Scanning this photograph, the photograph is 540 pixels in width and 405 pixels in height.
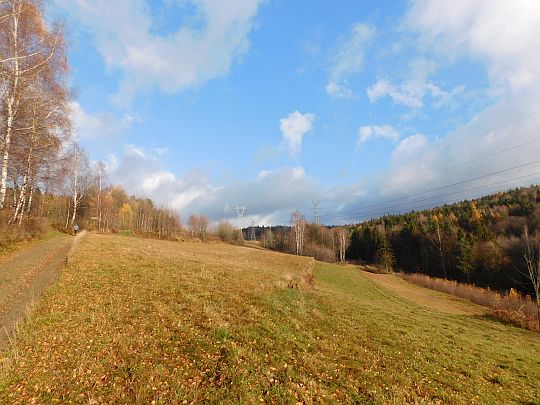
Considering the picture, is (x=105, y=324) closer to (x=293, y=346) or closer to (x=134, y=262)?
(x=293, y=346)

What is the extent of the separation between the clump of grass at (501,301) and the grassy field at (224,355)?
23.2m

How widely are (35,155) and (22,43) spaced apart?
12.1 meters

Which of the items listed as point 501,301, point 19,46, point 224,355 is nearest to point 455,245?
point 501,301

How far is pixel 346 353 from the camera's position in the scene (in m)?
12.7

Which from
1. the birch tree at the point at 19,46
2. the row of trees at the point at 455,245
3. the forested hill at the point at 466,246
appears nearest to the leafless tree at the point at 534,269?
the forested hill at the point at 466,246

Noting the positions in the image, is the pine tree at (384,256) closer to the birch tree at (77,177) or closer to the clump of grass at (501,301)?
the clump of grass at (501,301)

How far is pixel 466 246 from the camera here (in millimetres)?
95250

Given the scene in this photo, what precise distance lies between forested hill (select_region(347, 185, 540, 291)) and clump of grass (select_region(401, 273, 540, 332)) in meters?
6.92

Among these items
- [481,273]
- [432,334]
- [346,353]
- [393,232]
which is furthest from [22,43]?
[393,232]

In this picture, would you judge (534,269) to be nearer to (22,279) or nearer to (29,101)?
(22,279)

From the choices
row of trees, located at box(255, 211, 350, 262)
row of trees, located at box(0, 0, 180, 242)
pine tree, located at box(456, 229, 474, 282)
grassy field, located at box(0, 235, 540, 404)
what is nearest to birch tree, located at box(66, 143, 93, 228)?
row of trees, located at box(0, 0, 180, 242)

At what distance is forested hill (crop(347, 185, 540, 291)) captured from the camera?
86.5m

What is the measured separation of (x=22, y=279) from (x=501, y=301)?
232 feet

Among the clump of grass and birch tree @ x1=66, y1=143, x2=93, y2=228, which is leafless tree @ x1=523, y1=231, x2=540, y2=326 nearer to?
the clump of grass
